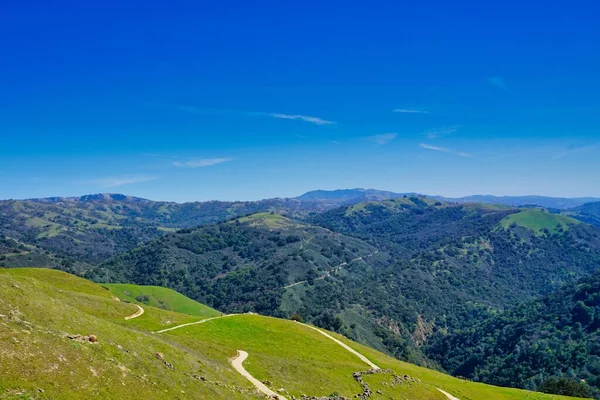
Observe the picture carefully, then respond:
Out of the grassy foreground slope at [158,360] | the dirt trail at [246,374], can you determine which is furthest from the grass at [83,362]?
the dirt trail at [246,374]

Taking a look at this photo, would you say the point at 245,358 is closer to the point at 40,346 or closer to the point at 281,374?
the point at 281,374

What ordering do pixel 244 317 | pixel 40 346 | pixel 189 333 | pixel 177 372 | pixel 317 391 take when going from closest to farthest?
1. pixel 40 346
2. pixel 177 372
3. pixel 317 391
4. pixel 189 333
5. pixel 244 317

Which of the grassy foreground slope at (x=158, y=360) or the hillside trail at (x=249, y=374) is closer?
the grassy foreground slope at (x=158, y=360)

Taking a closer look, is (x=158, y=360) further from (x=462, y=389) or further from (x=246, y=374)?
(x=462, y=389)

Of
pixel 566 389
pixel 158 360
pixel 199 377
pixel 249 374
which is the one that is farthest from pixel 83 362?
pixel 566 389

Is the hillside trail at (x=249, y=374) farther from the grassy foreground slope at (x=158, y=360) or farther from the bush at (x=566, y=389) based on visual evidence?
the bush at (x=566, y=389)

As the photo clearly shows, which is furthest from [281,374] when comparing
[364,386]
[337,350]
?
[337,350]
